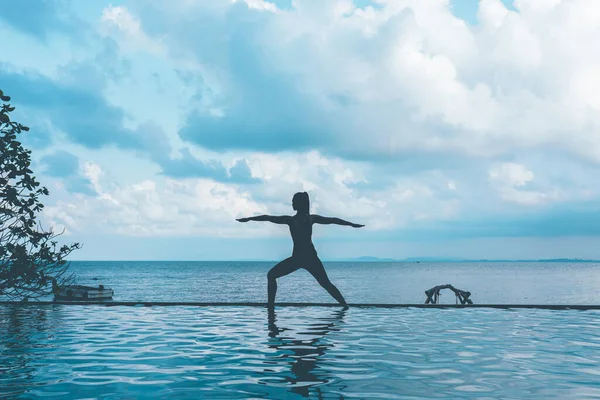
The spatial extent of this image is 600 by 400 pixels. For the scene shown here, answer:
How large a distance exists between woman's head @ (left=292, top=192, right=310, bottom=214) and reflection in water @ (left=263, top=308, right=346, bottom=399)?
2.88 m

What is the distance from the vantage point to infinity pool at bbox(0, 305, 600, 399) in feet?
18.8

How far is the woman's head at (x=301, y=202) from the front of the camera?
13633mm

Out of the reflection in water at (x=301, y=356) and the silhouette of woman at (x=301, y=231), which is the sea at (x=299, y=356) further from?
the silhouette of woman at (x=301, y=231)

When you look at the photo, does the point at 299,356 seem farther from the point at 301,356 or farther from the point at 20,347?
the point at 20,347

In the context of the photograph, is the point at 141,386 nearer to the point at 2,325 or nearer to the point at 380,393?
the point at 380,393

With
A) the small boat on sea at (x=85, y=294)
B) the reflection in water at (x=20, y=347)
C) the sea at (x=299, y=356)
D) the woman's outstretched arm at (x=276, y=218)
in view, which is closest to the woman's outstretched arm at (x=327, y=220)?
the woman's outstretched arm at (x=276, y=218)

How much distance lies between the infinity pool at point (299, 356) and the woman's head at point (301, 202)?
2.60m

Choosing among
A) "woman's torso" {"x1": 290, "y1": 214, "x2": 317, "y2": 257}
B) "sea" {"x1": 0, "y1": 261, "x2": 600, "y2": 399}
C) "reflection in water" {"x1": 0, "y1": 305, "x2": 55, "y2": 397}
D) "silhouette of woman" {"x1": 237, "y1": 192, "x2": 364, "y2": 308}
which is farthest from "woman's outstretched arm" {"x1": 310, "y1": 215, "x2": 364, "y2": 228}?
"reflection in water" {"x1": 0, "y1": 305, "x2": 55, "y2": 397}

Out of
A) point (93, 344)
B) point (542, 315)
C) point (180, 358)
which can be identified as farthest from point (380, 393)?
point (542, 315)

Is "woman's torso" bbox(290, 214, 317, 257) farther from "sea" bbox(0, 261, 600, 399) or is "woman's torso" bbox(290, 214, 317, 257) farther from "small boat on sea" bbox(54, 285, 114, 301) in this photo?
"small boat on sea" bbox(54, 285, 114, 301)

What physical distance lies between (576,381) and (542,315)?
8.15 metres

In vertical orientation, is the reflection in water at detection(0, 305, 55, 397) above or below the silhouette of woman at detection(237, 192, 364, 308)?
below

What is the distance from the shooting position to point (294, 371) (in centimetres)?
661

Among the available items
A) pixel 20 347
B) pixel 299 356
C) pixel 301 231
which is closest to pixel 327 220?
pixel 301 231
